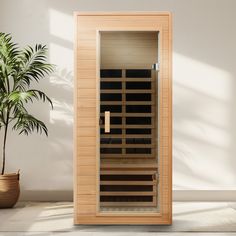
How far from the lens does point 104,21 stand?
4398 mm

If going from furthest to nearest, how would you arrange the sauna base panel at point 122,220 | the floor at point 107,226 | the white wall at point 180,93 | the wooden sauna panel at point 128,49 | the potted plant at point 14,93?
the white wall at point 180,93 < the potted plant at point 14,93 < the sauna base panel at point 122,220 < the wooden sauna panel at point 128,49 < the floor at point 107,226

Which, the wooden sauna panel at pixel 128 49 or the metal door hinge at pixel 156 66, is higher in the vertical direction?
the wooden sauna panel at pixel 128 49

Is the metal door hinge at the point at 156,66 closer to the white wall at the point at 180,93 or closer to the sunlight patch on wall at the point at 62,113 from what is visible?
the white wall at the point at 180,93

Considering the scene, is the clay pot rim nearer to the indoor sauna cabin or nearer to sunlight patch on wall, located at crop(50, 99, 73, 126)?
sunlight patch on wall, located at crop(50, 99, 73, 126)

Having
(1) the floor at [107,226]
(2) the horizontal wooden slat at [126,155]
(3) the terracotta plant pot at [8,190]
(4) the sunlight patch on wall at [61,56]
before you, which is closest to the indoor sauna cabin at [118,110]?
(2) the horizontal wooden slat at [126,155]

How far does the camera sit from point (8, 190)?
5.38 m

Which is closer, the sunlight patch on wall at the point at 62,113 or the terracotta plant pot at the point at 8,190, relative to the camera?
the terracotta plant pot at the point at 8,190

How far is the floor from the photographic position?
423 cm

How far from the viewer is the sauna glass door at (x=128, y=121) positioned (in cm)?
440

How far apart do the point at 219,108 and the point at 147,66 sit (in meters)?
1.82

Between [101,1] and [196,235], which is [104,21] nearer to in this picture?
[101,1]

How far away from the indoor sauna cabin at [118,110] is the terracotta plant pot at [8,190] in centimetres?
123

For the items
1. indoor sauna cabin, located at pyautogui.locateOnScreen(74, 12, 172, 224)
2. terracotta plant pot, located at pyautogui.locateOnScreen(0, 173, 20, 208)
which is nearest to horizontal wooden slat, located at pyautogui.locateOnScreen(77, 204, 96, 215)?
indoor sauna cabin, located at pyautogui.locateOnScreen(74, 12, 172, 224)

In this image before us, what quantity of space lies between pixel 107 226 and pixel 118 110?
1047mm
